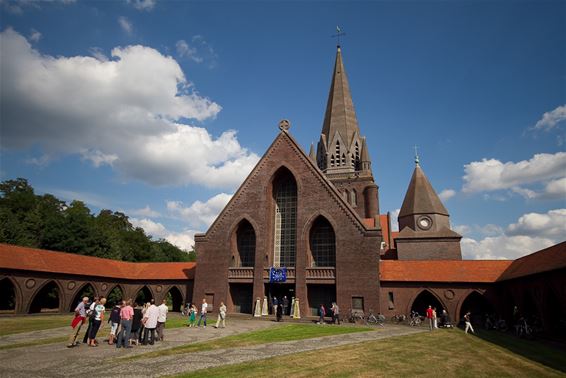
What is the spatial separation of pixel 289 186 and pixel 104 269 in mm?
19970

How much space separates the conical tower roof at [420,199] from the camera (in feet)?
127

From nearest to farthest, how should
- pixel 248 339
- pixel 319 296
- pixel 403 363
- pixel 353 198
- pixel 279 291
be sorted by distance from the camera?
pixel 403 363
pixel 248 339
pixel 319 296
pixel 279 291
pixel 353 198

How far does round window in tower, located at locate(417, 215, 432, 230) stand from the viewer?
37856 millimetres

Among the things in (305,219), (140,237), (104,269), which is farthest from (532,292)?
(140,237)

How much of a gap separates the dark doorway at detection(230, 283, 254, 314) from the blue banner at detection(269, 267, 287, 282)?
2819 millimetres

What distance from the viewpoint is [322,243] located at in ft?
105

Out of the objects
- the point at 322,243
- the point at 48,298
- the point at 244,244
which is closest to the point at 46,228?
the point at 48,298

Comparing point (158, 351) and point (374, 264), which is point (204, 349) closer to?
point (158, 351)

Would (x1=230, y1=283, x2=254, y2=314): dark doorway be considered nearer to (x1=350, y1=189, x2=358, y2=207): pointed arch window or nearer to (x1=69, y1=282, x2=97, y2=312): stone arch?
(x1=69, y1=282, x2=97, y2=312): stone arch

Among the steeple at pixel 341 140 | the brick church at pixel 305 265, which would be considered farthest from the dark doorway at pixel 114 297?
the steeple at pixel 341 140

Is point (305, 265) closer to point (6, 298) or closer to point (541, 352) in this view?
point (541, 352)

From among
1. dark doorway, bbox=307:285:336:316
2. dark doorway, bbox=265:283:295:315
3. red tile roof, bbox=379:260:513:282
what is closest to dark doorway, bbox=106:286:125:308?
dark doorway, bbox=265:283:295:315

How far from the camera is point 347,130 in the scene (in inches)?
2154

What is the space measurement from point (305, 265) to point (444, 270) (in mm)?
11234
